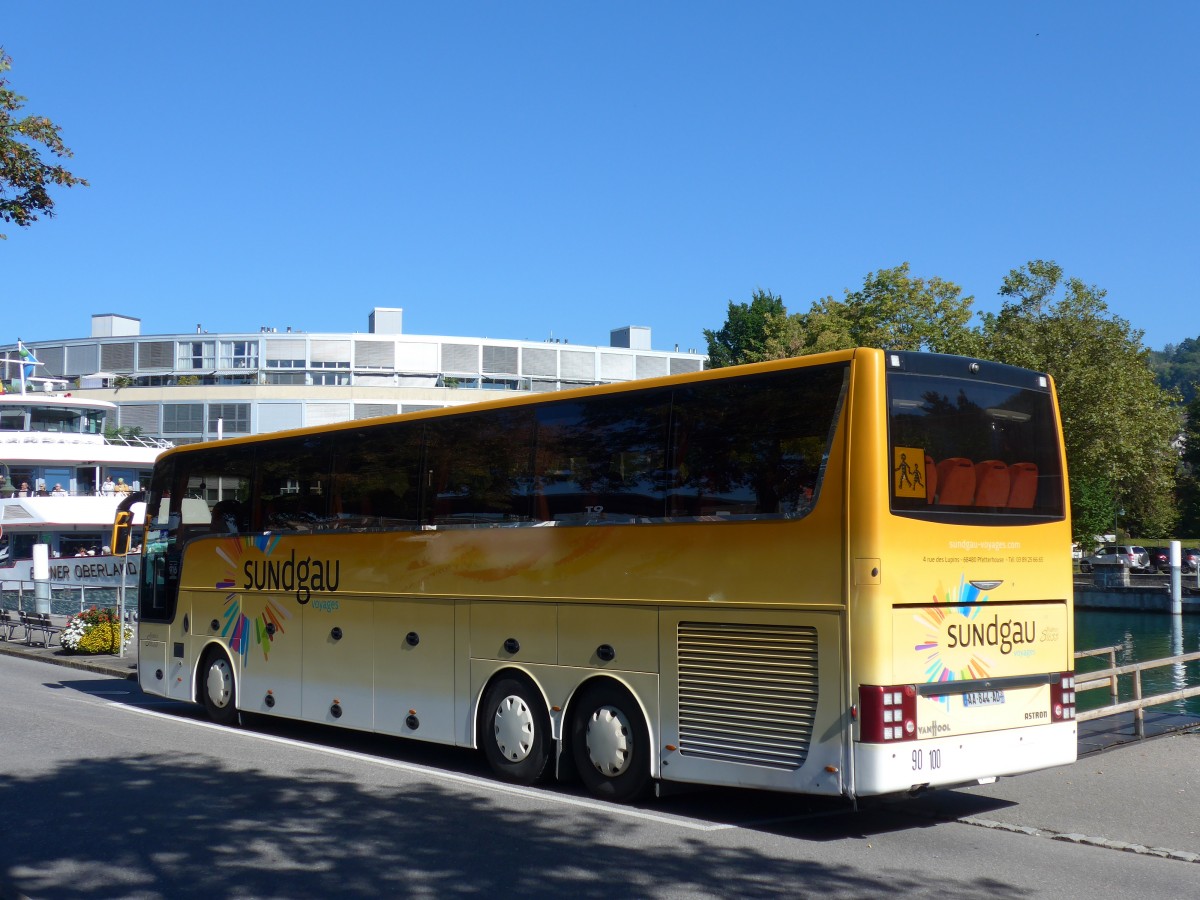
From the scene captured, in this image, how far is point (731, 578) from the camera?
9.56 metres

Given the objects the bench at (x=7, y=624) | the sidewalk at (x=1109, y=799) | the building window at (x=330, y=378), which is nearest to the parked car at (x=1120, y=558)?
the building window at (x=330, y=378)

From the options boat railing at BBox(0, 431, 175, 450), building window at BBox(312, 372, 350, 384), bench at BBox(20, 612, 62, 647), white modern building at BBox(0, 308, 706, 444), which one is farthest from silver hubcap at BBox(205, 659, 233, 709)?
building window at BBox(312, 372, 350, 384)

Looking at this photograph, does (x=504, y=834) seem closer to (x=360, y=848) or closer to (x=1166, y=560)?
(x=360, y=848)

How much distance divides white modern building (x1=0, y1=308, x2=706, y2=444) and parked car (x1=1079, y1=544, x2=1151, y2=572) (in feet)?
104

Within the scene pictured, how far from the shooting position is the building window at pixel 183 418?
253ft

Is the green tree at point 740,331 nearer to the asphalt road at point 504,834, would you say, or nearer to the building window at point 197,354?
the building window at point 197,354

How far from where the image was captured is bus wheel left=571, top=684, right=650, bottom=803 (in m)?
10.2

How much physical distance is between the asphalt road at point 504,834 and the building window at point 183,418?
219 feet

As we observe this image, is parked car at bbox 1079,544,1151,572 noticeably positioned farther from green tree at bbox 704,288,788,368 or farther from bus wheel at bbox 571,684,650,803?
bus wheel at bbox 571,684,650,803

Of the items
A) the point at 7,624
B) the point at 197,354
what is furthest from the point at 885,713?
the point at 197,354

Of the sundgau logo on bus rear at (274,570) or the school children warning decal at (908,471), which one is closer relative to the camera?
the school children warning decal at (908,471)

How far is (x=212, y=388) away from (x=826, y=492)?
72083 mm

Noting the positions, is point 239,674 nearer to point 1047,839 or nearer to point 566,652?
point 566,652

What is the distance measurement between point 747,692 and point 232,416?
70486mm
